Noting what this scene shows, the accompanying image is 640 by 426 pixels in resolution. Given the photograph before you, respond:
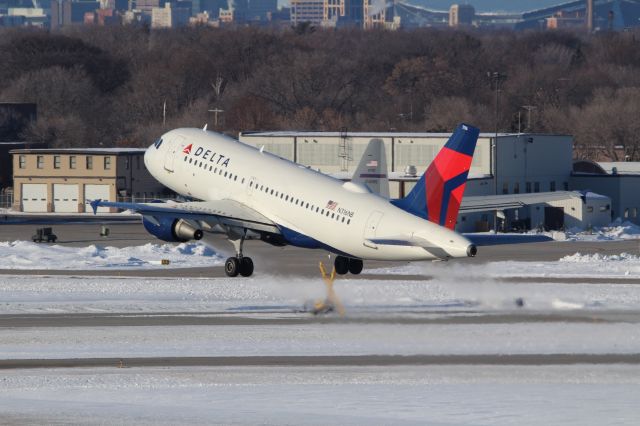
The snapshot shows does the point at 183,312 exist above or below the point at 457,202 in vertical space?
below

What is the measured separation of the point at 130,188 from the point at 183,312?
8422 cm

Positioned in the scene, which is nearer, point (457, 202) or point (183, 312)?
point (183, 312)

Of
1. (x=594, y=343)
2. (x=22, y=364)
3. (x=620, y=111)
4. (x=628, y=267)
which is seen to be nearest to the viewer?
(x=22, y=364)

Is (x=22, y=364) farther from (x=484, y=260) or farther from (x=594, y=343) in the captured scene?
(x=484, y=260)

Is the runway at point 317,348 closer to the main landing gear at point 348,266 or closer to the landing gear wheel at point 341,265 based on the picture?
the main landing gear at point 348,266

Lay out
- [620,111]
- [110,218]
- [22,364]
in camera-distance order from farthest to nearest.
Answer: [620,111] < [110,218] < [22,364]

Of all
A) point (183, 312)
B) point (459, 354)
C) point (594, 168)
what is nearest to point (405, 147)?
point (594, 168)

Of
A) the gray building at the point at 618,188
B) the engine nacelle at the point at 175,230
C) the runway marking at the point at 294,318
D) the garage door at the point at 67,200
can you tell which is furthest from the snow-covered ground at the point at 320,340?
the garage door at the point at 67,200

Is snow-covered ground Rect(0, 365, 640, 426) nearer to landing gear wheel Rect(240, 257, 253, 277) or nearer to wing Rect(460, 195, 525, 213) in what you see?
landing gear wheel Rect(240, 257, 253, 277)

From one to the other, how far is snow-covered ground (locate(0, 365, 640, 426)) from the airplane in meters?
16.6

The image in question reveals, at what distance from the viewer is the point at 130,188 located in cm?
13950

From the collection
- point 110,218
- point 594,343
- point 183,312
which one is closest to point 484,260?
point 183,312

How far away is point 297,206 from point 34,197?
257 ft

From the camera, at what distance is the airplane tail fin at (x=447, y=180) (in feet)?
194
